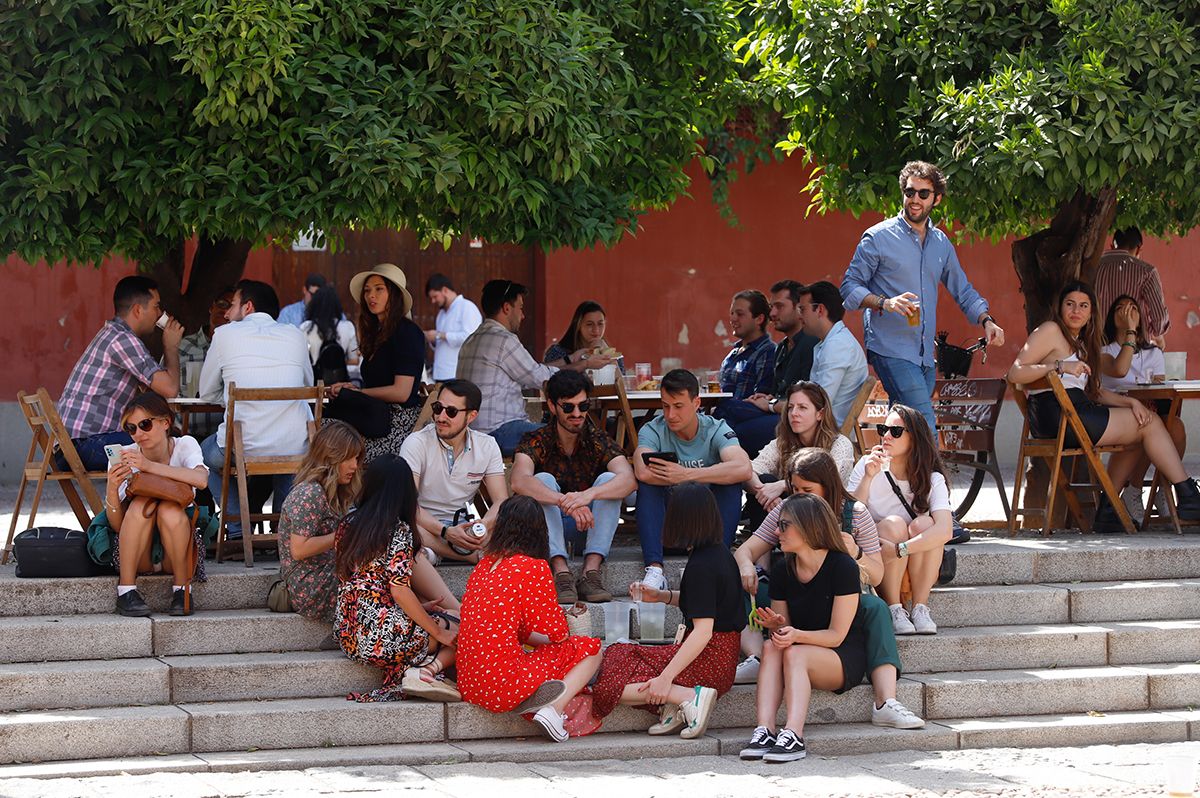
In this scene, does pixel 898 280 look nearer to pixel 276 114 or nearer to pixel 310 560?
pixel 276 114

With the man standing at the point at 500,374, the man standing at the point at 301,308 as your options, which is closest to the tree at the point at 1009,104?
the man standing at the point at 500,374

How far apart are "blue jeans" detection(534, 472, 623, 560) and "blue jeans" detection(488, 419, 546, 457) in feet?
2.77

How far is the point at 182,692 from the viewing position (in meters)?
6.66

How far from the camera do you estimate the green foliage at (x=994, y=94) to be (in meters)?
8.45

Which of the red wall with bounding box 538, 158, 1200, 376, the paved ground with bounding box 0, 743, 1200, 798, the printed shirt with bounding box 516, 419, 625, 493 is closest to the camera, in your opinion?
the paved ground with bounding box 0, 743, 1200, 798

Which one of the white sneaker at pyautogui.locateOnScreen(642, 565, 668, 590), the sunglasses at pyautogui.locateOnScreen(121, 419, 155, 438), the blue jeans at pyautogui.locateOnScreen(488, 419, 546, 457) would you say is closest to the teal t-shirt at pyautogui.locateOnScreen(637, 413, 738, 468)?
the white sneaker at pyautogui.locateOnScreen(642, 565, 668, 590)

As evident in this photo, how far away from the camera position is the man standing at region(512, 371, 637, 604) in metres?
7.54

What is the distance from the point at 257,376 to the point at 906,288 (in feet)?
11.2

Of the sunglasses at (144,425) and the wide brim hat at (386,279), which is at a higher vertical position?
the wide brim hat at (386,279)

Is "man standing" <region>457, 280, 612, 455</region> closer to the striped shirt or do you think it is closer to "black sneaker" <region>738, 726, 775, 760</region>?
"black sneaker" <region>738, 726, 775, 760</region>

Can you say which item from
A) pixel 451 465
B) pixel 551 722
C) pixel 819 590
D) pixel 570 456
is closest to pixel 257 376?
pixel 451 465

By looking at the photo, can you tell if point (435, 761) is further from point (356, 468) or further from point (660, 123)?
point (660, 123)

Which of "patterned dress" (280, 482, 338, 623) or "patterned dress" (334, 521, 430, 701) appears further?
"patterned dress" (280, 482, 338, 623)

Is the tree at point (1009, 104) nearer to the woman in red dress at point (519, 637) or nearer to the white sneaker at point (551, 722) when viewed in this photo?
the woman in red dress at point (519, 637)
